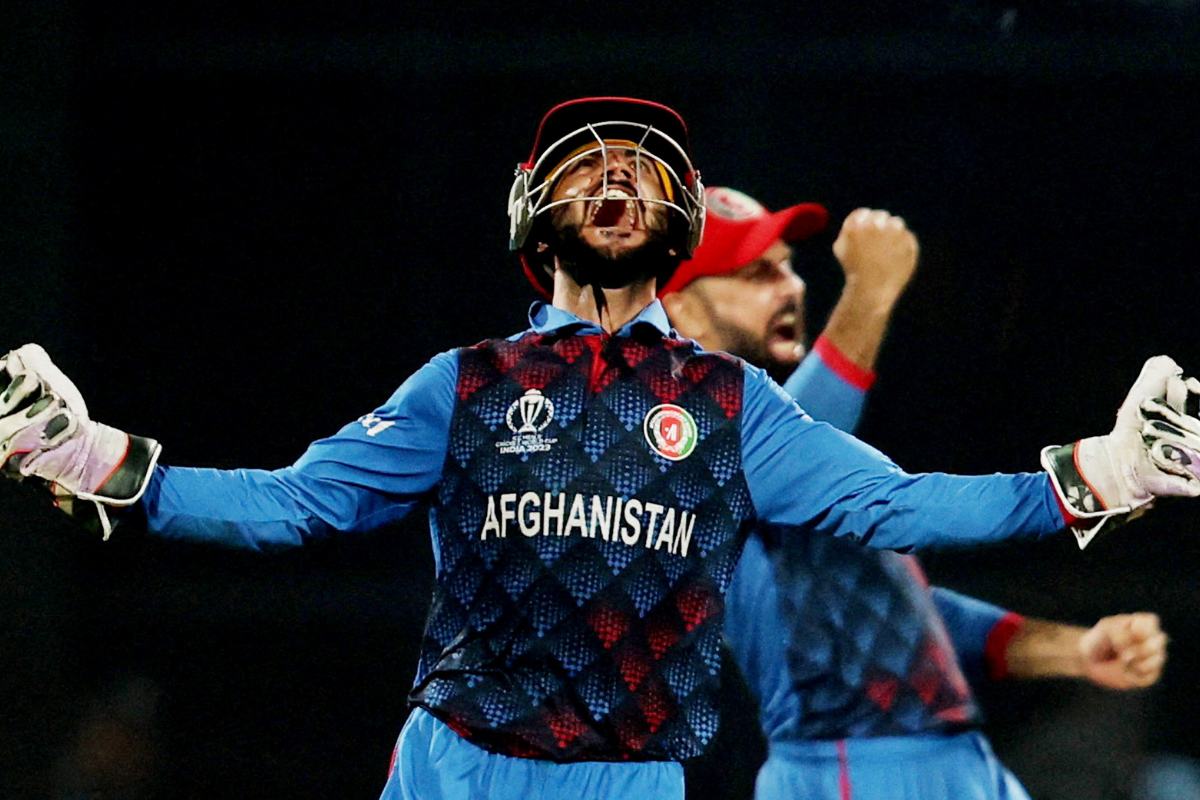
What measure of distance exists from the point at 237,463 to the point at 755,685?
1.19 metres

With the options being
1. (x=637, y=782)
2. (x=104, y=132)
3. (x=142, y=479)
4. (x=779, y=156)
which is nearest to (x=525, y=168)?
(x=142, y=479)

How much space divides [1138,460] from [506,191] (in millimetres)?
1724

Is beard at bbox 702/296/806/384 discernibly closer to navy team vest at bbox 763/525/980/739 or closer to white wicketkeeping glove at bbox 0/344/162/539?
navy team vest at bbox 763/525/980/739

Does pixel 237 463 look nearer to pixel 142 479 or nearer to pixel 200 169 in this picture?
pixel 200 169

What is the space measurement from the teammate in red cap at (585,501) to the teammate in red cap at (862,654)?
18.7 inches

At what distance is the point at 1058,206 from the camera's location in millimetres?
2920

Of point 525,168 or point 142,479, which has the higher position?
point 525,168

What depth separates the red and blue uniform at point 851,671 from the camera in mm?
2012

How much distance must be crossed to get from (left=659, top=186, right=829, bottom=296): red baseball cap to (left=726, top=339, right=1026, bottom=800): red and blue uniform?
1.03 ft

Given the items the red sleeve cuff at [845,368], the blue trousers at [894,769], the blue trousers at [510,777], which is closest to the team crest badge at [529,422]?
the blue trousers at [510,777]

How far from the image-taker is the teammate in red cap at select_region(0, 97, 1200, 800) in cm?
144

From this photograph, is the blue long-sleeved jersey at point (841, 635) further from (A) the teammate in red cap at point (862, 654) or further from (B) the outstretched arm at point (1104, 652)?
(B) the outstretched arm at point (1104, 652)

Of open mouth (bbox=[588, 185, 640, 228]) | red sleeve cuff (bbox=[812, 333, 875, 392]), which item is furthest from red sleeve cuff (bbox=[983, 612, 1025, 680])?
open mouth (bbox=[588, 185, 640, 228])

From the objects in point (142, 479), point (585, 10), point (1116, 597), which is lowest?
point (1116, 597)
